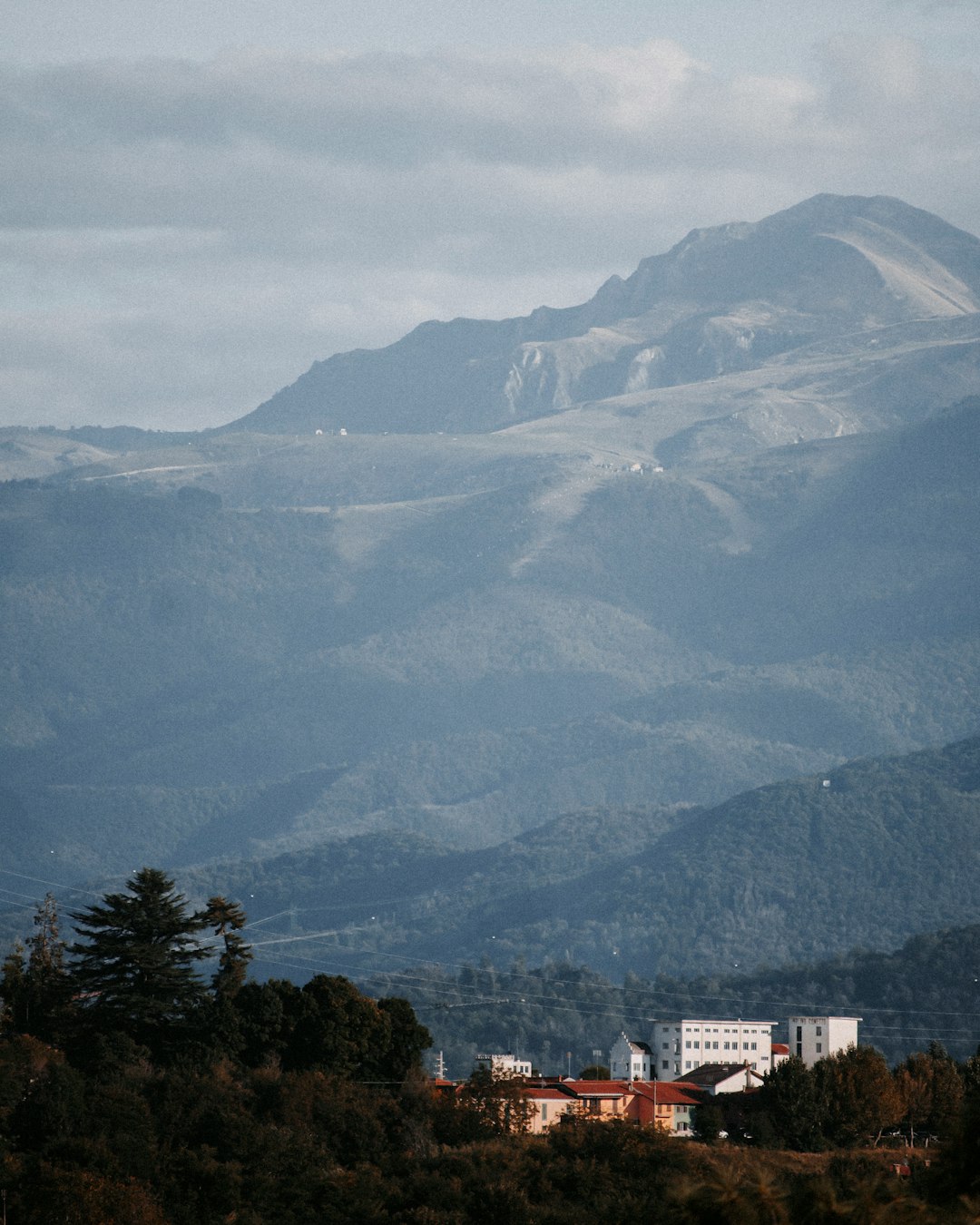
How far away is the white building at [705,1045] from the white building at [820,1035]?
2.70 meters

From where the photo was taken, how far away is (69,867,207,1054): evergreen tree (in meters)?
105

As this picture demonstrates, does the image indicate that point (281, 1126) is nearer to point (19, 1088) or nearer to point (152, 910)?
point (19, 1088)

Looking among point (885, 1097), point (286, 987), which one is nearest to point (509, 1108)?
point (286, 987)

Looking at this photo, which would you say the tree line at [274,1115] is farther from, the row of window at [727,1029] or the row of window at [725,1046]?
the row of window at [727,1029]

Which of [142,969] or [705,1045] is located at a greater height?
[705,1045]

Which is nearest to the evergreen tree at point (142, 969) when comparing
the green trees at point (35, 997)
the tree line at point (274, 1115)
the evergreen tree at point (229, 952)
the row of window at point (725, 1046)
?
the tree line at point (274, 1115)

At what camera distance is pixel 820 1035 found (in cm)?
17150

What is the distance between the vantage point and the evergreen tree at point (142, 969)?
105 m

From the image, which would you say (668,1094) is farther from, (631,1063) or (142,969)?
(631,1063)

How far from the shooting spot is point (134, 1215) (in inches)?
3209

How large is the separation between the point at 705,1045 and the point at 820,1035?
1018cm


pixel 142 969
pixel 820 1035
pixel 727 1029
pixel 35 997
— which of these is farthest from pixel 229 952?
pixel 727 1029

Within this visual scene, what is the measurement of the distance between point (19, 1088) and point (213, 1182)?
30.6 feet

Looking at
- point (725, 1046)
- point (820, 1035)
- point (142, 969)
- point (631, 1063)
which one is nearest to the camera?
point (142, 969)
